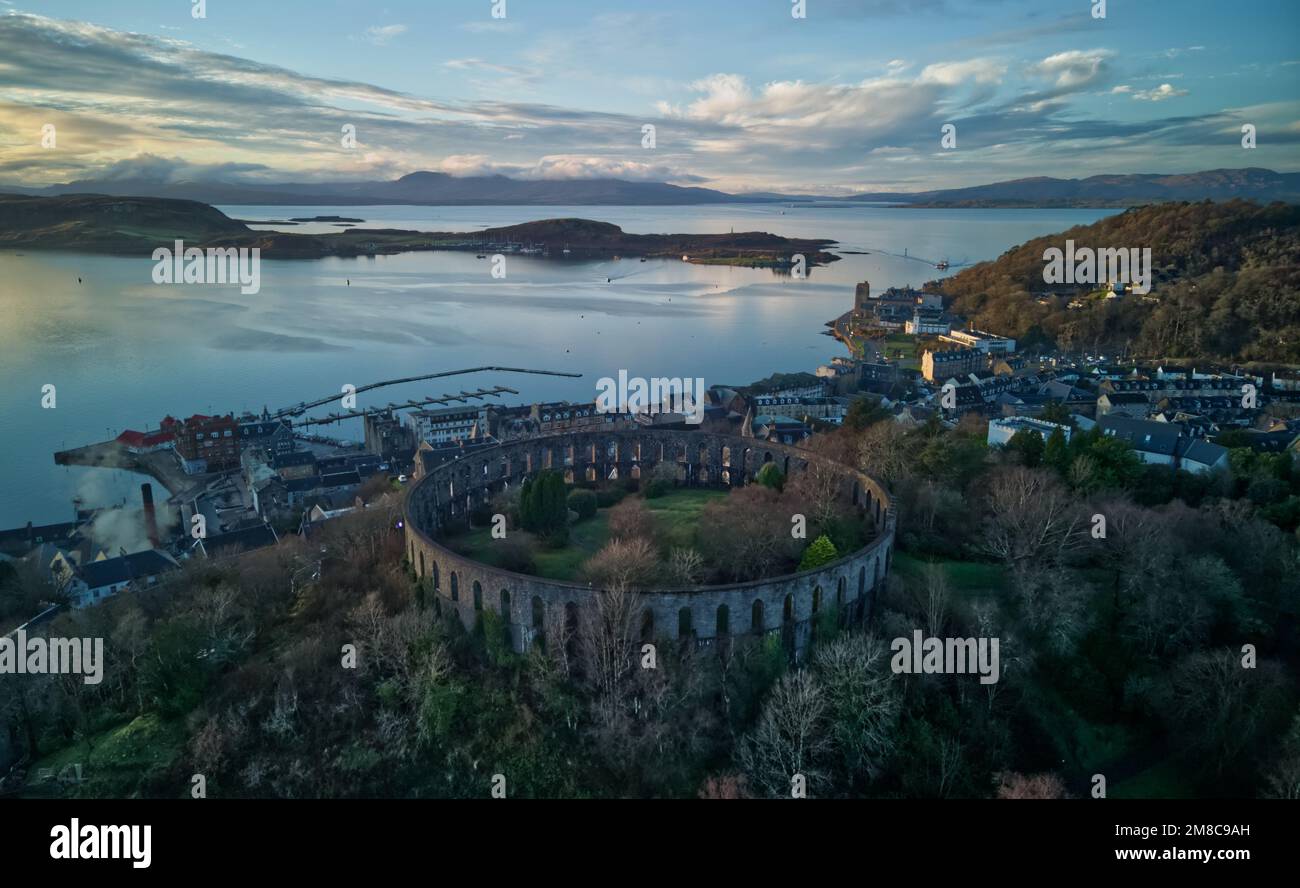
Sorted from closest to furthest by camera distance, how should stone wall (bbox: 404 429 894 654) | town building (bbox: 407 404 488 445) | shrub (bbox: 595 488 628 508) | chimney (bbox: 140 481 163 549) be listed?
stone wall (bbox: 404 429 894 654), shrub (bbox: 595 488 628 508), chimney (bbox: 140 481 163 549), town building (bbox: 407 404 488 445)

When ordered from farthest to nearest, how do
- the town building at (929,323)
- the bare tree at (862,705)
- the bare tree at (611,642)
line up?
1. the town building at (929,323)
2. the bare tree at (611,642)
3. the bare tree at (862,705)

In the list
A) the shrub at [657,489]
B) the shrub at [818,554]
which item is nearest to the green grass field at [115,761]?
the shrub at [818,554]

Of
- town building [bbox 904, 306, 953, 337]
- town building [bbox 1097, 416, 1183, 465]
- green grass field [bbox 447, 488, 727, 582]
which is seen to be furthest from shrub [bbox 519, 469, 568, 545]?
town building [bbox 904, 306, 953, 337]

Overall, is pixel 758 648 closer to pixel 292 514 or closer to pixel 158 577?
pixel 158 577

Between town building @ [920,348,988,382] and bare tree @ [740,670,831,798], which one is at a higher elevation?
town building @ [920,348,988,382]

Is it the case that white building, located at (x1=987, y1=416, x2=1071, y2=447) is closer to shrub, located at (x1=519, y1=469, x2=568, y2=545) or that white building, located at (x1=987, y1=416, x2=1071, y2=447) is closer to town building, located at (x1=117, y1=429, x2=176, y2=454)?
shrub, located at (x1=519, y1=469, x2=568, y2=545)

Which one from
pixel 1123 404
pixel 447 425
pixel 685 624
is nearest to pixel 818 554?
pixel 685 624

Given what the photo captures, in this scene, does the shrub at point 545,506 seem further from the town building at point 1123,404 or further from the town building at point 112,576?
the town building at point 1123,404

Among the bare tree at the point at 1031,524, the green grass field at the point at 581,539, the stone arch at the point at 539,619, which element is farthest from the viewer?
the green grass field at the point at 581,539

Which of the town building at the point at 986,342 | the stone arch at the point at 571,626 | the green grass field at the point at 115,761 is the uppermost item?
the town building at the point at 986,342
